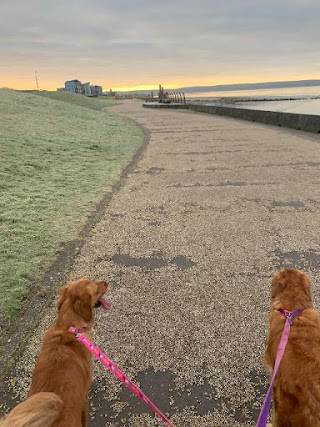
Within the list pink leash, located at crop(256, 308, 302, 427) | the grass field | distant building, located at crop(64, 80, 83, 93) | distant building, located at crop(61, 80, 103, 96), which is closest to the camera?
pink leash, located at crop(256, 308, 302, 427)

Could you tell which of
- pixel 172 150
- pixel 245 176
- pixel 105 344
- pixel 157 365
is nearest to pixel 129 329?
pixel 105 344

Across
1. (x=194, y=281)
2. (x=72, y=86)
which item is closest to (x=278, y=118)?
(x=194, y=281)

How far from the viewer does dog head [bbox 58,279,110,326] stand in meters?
2.84

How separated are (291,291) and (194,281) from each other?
162 cm

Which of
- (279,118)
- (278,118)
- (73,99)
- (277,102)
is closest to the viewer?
(279,118)

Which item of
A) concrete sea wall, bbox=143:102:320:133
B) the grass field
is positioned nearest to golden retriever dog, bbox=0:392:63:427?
the grass field

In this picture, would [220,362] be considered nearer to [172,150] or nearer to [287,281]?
[287,281]

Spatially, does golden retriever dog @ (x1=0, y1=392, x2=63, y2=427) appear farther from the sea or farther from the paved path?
the sea

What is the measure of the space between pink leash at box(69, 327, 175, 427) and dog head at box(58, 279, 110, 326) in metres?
0.16

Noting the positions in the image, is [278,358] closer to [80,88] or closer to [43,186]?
[43,186]

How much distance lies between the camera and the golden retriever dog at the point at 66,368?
5.41 feet

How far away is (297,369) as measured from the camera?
2.14 metres

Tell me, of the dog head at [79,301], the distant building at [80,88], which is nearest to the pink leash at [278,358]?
the dog head at [79,301]

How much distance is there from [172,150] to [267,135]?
5.17 metres
